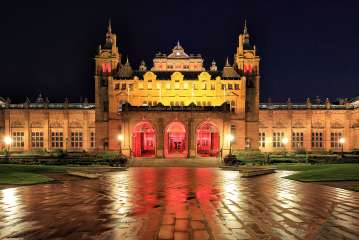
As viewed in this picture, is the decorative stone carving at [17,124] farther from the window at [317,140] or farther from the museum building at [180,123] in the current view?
the window at [317,140]

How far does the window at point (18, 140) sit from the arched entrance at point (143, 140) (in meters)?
24.0

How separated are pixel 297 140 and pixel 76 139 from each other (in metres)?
43.1

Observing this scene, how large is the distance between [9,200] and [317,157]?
122ft

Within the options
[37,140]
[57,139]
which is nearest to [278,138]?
[57,139]

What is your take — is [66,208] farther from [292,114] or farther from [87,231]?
[292,114]

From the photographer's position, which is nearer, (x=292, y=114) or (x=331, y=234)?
(x=331, y=234)

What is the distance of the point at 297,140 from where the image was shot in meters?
63.6

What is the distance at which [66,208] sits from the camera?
512 inches

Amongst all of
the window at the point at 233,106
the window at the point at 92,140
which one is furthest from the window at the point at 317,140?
the window at the point at 92,140

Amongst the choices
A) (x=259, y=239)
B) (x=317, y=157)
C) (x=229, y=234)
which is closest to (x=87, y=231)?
(x=229, y=234)

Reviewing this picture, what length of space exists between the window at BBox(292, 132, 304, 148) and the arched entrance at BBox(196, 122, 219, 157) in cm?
1675

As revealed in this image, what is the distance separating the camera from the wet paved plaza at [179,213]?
372 inches

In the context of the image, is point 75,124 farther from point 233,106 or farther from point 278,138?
point 278,138

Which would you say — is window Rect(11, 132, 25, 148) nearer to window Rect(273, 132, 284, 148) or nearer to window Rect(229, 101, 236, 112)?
window Rect(229, 101, 236, 112)
